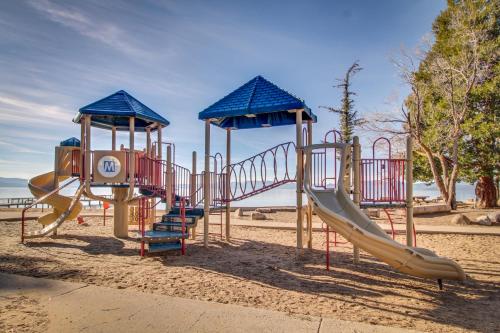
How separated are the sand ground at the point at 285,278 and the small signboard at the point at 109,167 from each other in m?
2.00

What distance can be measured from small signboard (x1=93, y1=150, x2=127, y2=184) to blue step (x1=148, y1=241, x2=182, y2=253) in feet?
9.57

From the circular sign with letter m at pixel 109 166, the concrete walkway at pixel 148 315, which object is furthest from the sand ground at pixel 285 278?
the circular sign with letter m at pixel 109 166

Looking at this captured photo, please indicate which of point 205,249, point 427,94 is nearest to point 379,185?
point 205,249

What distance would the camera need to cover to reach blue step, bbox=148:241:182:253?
816 cm

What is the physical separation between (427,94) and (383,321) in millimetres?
20844

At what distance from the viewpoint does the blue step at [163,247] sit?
816 centimetres

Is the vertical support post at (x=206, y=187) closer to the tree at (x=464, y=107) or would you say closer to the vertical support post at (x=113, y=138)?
the vertical support post at (x=113, y=138)

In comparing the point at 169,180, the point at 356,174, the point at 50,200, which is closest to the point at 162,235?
the point at 169,180

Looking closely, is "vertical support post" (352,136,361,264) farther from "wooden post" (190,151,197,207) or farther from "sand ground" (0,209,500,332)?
"wooden post" (190,151,197,207)

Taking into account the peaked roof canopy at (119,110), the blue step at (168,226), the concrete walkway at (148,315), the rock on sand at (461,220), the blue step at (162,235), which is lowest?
the concrete walkway at (148,315)

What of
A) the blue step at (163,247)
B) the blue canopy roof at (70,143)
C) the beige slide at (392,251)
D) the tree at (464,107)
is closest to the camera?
the beige slide at (392,251)

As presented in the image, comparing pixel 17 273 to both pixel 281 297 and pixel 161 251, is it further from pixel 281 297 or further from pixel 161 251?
pixel 281 297

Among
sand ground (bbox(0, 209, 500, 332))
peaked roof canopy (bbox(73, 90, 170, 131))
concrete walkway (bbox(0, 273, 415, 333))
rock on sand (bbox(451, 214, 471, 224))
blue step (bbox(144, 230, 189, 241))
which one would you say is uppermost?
peaked roof canopy (bbox(73, 90, 170, 131))

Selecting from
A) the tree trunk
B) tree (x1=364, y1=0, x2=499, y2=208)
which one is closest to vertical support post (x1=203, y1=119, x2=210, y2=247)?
tree (x1=364, y1=0, x2=499, y2=208)
